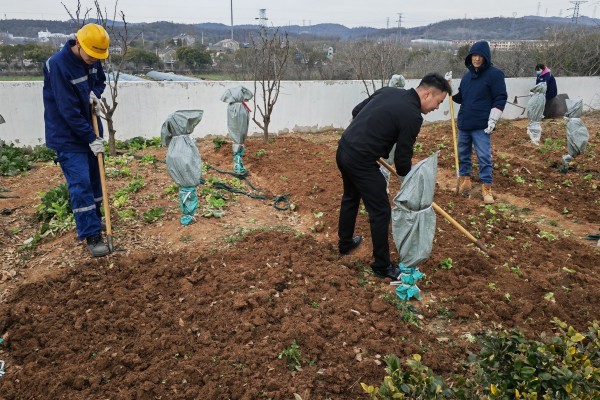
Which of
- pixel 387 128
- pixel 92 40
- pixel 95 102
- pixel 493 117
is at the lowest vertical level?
pixel 493 117

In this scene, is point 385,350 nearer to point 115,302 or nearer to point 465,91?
point 115,302

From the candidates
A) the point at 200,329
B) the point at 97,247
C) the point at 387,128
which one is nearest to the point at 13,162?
the point at 97,247

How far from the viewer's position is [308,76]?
21203 mm

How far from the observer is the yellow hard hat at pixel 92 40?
3.64 meters

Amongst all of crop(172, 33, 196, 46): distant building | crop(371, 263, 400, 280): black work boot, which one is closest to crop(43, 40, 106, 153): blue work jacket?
crop(371, 263, 400, 280): black work boot

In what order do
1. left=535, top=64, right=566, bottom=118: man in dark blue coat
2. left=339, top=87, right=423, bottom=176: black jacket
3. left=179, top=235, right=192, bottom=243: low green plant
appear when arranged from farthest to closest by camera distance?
left=535, top=64, right=566, bottom=118: man in dark blue coat < left=179, top=235, right=192, bottom=243: low green plant < left=339, top=87, right=423, bottom=176: black jacket

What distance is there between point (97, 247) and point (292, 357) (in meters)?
2.30

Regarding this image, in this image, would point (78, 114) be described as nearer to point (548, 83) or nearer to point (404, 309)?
point (404, 309)

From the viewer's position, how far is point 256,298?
3.25m

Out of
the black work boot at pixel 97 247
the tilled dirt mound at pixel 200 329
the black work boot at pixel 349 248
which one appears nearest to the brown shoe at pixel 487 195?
the black work boot at pixel 349 248

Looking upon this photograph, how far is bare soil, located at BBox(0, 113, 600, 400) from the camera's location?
102 inches

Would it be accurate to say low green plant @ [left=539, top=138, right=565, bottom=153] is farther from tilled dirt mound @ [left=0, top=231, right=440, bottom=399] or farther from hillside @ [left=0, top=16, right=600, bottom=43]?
hillside @ [left=0, top=16, right=600, bottom=43]

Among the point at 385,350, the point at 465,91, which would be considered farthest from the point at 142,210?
the point at 465,91

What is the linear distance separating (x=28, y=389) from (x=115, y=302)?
2.83 feet
